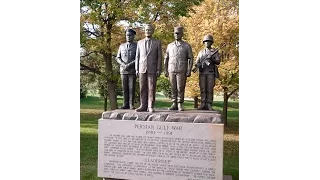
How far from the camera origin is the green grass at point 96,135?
464 cm

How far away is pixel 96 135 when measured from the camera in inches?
196

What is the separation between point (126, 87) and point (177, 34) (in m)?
0.99

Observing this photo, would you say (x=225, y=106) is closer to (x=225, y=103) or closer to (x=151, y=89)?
(x=225, y=103)

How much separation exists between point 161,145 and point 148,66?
1.02m

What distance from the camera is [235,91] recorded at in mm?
4730

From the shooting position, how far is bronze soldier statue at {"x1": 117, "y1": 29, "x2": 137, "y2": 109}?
16.4 feet

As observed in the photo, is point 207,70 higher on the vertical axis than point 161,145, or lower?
higher

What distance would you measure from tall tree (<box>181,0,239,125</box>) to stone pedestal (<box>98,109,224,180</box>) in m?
0.36

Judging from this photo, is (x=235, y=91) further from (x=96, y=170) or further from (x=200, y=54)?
(x=96, y=170)

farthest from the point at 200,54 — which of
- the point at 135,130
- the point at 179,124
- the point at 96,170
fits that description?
the point at 96,170

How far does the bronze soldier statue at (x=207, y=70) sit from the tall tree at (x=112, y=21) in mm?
543

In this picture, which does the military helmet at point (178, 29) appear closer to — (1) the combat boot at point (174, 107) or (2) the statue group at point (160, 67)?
(2) the statue group at point (160, 67)

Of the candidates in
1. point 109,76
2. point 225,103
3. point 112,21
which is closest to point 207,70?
point 225,103

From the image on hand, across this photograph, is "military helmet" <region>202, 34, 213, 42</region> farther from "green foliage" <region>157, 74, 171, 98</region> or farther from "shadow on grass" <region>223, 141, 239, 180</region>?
"shadow on grass" <region>223, 141, 239, 180</region>
